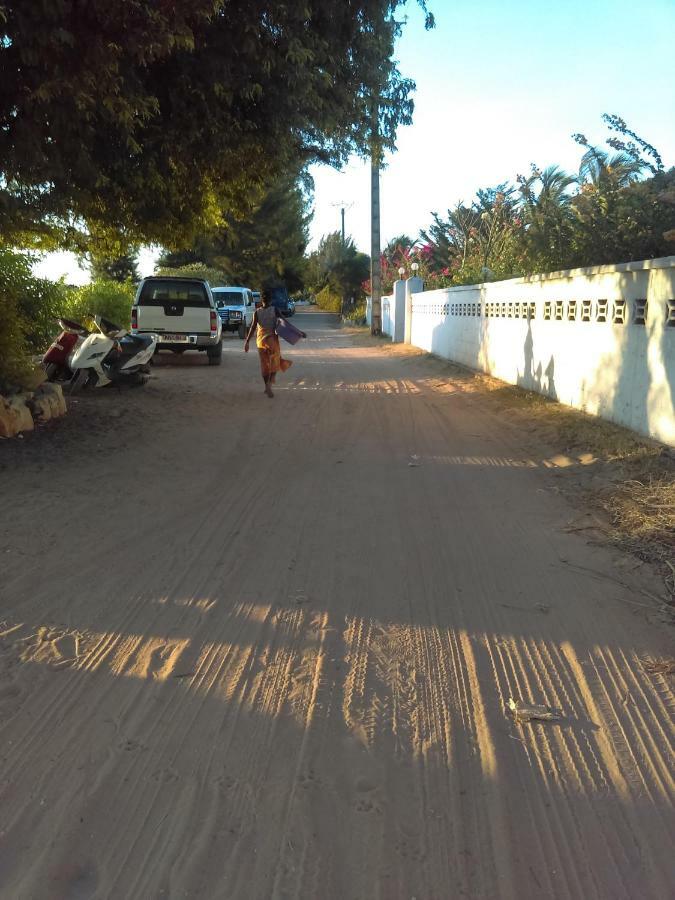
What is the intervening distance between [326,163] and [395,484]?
5.33 m

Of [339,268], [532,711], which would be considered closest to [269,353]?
[532,711]

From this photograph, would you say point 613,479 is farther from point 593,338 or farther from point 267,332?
point 267,332

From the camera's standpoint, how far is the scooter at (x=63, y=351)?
471 inches

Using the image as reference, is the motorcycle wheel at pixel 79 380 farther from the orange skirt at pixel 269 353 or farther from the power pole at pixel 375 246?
the power pole at pixel 375 246

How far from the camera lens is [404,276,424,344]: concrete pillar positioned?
88.0 feet

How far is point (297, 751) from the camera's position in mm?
2980

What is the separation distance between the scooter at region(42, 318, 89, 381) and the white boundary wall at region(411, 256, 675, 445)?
758cm

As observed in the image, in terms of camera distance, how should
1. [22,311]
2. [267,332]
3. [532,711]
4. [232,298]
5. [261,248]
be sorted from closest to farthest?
[532,711] → [267,332] → [22,311] → [232,298] → [261,248]

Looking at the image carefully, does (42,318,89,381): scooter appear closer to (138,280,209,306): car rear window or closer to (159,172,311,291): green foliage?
(138,280,209,306): car rear window

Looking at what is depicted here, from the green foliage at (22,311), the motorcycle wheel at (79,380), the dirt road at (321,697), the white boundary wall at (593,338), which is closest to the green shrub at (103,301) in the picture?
the green foliage at (22,311)


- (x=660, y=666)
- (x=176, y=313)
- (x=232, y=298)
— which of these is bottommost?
(x=660, y=666)

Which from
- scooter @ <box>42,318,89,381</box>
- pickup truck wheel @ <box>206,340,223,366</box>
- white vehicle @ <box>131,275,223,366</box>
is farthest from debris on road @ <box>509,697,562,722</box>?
pickup truck wheel @ <box>206,340,223,366</box>

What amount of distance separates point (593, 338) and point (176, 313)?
401 inches

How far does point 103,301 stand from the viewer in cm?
2067
